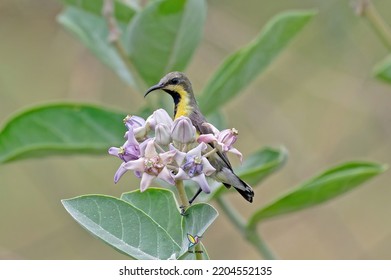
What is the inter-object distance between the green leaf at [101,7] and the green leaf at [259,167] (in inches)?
18.3

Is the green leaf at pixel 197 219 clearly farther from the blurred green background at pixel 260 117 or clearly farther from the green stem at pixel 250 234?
the blurred green background at pixel 260 117

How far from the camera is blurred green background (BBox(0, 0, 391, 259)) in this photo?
3213mm

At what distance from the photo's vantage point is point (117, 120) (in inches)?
78.7

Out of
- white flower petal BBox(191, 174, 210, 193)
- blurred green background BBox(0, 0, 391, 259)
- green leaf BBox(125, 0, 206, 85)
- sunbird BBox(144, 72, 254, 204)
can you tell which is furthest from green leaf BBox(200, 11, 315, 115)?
blurred green background BBox(0, 0, 391, 259)

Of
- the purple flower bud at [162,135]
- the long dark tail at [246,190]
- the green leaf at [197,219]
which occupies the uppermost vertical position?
the long dark tail at [246,190]

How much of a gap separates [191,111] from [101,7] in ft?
2.13

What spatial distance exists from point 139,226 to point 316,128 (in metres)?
Result: 3.05

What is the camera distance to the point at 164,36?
1.88m

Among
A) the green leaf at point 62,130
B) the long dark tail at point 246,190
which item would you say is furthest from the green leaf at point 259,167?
the green leaf at point 62,130

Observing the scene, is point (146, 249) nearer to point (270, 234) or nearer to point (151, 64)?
point (151, 64)

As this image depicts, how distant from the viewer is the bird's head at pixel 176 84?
1.49 metres

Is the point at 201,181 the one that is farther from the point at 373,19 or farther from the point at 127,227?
the point at 373,19

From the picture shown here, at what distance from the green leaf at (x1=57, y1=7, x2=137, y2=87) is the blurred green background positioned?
0.95m
